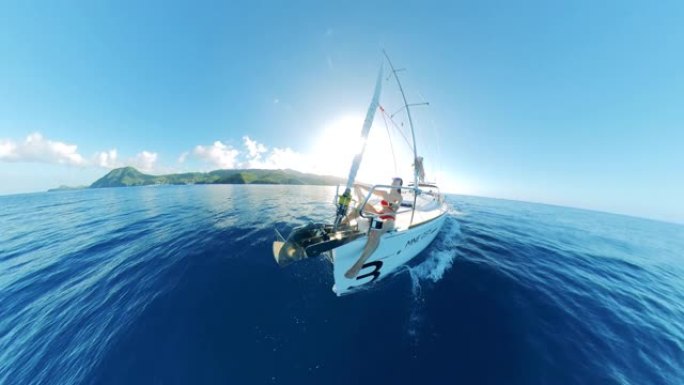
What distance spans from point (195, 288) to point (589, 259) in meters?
21.0

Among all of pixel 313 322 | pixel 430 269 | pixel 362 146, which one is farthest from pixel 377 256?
pixel 430 269

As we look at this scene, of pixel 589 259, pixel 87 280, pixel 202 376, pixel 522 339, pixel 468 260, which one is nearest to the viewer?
pixel 202 376

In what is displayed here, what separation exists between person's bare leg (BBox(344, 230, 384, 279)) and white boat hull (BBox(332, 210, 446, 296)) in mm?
104

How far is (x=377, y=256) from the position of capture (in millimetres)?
6062

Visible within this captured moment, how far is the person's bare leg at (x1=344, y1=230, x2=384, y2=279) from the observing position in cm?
559

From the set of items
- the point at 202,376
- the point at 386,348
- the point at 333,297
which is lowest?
the point at 202,376

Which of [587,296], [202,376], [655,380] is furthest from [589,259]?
[202,376]

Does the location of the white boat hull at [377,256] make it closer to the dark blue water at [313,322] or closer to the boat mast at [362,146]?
the dark blue water at [313,322]

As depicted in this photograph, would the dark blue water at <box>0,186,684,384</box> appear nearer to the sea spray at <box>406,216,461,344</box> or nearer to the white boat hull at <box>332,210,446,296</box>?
the sea spray at <box>406,216,461,344</box>

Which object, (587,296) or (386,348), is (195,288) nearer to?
(386,348)

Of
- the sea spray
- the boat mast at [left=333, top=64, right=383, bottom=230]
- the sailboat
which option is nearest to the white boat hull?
the sailboat

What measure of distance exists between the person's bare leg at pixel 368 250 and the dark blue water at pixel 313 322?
4.45 ft

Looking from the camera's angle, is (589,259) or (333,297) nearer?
(333,297)

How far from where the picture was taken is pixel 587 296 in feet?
24.8
